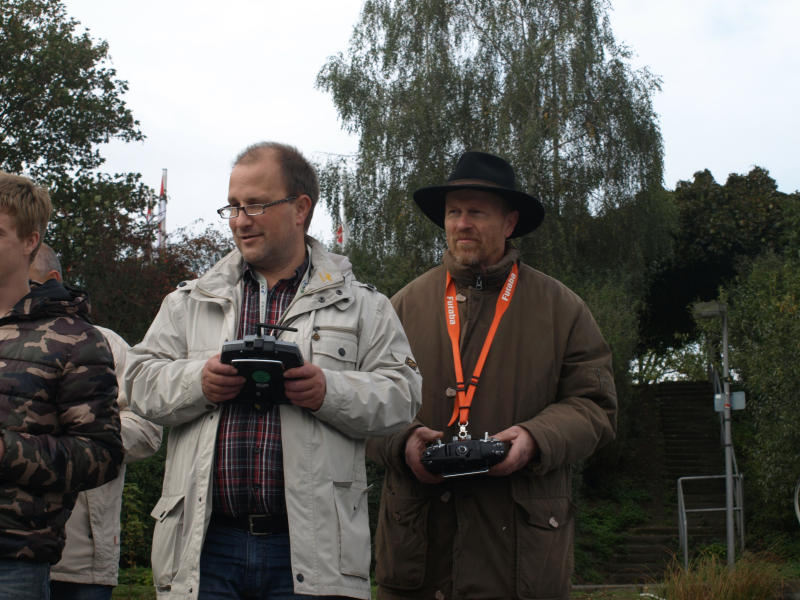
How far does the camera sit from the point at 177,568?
3.20 m

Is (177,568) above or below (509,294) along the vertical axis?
below

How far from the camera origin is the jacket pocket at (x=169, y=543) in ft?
10.5

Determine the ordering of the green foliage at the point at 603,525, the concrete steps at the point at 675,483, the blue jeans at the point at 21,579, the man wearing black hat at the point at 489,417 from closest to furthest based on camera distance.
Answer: the blue jeans at the point at 21,579
the man wearing black hat at the point at 489,417
the green foliage at the point at 603,525
the concrete steps at the point at 675,483

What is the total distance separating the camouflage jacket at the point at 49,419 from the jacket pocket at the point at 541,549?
1.72 meters

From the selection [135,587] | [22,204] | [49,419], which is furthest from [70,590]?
[135,587]

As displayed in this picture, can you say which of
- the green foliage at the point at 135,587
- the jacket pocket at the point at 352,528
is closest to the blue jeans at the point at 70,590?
the jacket pocket at the point at 352,528

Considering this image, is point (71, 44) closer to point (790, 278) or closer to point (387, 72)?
point (387, 72)

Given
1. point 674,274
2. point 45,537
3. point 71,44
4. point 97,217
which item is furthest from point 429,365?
point 674,274

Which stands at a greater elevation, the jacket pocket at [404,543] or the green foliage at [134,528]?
the jacket pocket at [404,543]

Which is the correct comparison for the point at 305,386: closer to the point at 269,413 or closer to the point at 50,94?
the point at 269,413

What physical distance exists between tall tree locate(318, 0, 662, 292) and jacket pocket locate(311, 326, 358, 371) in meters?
22.5

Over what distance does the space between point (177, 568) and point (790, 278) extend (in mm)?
24550

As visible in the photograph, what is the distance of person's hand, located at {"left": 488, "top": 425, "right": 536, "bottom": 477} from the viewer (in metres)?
3.92

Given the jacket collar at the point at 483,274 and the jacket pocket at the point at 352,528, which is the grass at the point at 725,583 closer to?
the jacket collar at the point at 483,274
